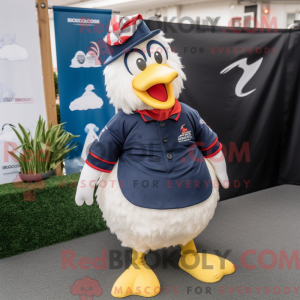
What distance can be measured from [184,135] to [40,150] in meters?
1.06

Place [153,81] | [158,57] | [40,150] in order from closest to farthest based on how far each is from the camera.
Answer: [153,81] < [158,57] < [40,150]

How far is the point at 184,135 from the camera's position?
149 centimetres

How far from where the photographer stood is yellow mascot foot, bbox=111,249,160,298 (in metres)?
1.52

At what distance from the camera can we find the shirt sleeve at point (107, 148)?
56.6 inches

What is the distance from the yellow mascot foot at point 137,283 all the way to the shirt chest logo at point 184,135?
2.09ft

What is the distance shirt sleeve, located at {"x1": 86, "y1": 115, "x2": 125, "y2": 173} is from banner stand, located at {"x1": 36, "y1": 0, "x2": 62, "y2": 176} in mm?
931

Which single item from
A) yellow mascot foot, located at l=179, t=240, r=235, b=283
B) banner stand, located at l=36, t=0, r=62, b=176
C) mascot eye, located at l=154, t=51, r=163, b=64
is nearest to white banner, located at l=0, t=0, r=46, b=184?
banner stand, located at l=36, t=0, r=62, b=176

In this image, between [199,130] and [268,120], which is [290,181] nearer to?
[268,120]

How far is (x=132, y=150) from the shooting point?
146 centimetres

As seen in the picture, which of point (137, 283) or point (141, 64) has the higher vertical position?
point (141, 64)

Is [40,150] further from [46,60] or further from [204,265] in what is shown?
[204,265]

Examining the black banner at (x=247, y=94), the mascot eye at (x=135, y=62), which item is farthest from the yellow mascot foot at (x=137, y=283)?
the black banner at (x=247, y=94)

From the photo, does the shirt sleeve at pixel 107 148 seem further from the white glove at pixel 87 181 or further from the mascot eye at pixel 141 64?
the mascot eye at pixel 141 64

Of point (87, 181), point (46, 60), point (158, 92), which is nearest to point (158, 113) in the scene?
point (158, 92)
